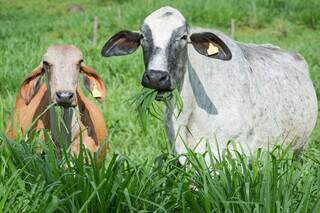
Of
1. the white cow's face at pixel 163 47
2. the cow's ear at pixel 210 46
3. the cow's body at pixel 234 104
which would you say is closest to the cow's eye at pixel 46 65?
the white cow's face at pixel 163 47

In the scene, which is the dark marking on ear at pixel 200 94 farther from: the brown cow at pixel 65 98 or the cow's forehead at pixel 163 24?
the brown cow at pixel 65 98

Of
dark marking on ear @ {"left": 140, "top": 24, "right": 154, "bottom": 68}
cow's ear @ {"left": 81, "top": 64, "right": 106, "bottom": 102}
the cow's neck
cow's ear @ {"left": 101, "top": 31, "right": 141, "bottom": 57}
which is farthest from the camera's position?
cow's ear @ {"left": 81, "top": 64, "right": 106, "bottom": 102}

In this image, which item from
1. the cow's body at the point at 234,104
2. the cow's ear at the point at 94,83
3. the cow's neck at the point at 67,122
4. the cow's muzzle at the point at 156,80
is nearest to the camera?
the cow's muzzle at the point at 156,80

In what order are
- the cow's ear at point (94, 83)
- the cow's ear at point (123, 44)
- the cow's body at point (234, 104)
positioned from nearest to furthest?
1. the cow's body at point (234, 104)
2. the cow's ear at point (123, 44)
3. the cow's ear at point (94, 83)

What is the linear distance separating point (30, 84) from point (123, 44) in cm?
111

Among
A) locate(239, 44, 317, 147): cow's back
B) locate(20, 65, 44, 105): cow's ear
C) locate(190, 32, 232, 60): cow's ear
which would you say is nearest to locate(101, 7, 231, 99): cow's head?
locate(190, 32, 232, 60): cow's ear

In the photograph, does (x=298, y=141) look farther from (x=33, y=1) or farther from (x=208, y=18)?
(x=33, y=1)

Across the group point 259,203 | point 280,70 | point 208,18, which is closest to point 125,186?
point 259,203

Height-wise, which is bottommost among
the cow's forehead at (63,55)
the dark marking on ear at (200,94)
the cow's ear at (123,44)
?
the dark marking on ear at (200,94)

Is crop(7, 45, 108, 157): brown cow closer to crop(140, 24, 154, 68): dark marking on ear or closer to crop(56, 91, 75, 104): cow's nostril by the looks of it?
crop(56, 91, 75, 104): cow's nostril

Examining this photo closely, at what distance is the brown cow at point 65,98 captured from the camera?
5551 millimetres

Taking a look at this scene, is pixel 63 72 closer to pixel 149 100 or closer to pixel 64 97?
pixel 64 97

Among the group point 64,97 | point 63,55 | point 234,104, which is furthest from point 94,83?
point 234,104

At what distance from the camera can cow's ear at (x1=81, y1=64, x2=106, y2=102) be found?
235 inches
